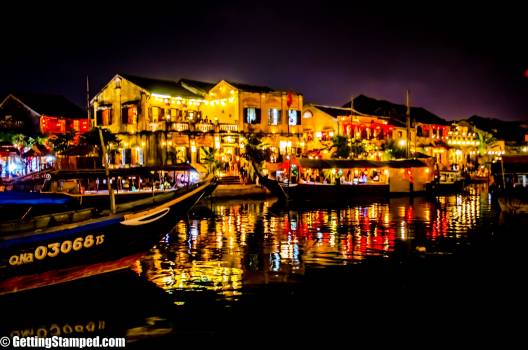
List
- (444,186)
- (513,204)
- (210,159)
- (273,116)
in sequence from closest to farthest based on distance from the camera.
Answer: (513,204) < (210,159) < (273,116) < (444,186)

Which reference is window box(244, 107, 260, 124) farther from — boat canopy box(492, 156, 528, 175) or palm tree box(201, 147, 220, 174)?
boat canopy box(492, 156, 528, 175)

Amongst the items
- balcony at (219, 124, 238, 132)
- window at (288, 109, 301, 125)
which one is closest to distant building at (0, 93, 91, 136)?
balcony at (219, 124, 238, 132)

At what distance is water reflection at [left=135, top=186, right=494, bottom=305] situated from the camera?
1254 centimetres

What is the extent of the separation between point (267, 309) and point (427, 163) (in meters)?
36.8

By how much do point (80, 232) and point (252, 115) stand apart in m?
30.7

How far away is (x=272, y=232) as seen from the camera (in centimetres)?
2022

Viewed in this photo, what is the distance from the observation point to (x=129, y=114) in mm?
38219

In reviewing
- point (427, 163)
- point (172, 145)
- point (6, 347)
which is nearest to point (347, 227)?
point (6, 347)

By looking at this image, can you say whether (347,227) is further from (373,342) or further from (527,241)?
(373,342)

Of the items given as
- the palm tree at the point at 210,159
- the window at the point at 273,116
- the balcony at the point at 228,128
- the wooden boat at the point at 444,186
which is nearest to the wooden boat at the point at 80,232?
the palm tree at the point at 210,159

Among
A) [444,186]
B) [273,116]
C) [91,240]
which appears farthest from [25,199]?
[444,186]

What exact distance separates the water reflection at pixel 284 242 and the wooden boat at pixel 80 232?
3.95 ft

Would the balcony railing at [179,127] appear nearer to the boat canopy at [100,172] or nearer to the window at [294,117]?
the boat canopy at [100,172]

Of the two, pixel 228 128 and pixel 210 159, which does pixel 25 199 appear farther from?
pixel 228 128
